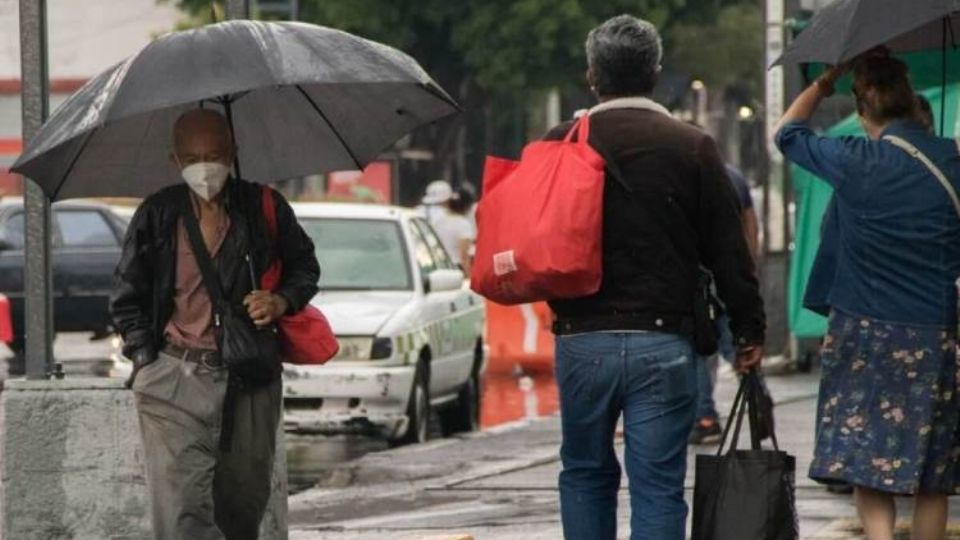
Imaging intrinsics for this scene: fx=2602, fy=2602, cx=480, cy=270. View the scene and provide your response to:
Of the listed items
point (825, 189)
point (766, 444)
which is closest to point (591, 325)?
point (766, 444)

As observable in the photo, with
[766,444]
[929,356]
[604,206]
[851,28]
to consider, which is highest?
[851,28]

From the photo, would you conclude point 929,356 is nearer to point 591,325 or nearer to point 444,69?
point 591,325

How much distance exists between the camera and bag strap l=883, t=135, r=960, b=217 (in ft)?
26.9

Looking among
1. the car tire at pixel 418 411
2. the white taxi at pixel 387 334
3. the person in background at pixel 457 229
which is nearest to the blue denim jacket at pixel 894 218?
the white taxi at pixel 387 334

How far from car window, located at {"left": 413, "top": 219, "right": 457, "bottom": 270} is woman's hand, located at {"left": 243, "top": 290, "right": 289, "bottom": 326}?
972 centimetres

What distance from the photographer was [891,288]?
8250 mm

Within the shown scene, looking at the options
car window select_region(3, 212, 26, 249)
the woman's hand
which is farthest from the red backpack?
car window select_region(3, 212, 26, 249)

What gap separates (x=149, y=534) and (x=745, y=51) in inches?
2159

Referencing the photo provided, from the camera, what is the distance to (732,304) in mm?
7527

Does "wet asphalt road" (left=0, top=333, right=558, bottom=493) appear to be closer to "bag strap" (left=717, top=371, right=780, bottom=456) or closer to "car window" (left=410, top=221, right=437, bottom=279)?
"car window" (left=410, top=221, right=437, bottom=279)

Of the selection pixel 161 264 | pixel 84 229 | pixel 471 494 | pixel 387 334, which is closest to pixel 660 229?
pixel 161 264

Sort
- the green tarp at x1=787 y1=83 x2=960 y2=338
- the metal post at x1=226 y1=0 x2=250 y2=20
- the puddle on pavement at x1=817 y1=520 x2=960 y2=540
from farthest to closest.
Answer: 1. the green tarp at x1=787 y1=83 x2=960 y2=338
2. the puddle on pavement at x1=817 y1=520 x2=960 y2=540
3. the metal post at x1=226 y1=0 x2=250 y2=20

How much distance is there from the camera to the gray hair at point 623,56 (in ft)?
24.7

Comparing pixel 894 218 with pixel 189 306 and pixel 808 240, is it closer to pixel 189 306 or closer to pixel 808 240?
pixel 189 306
